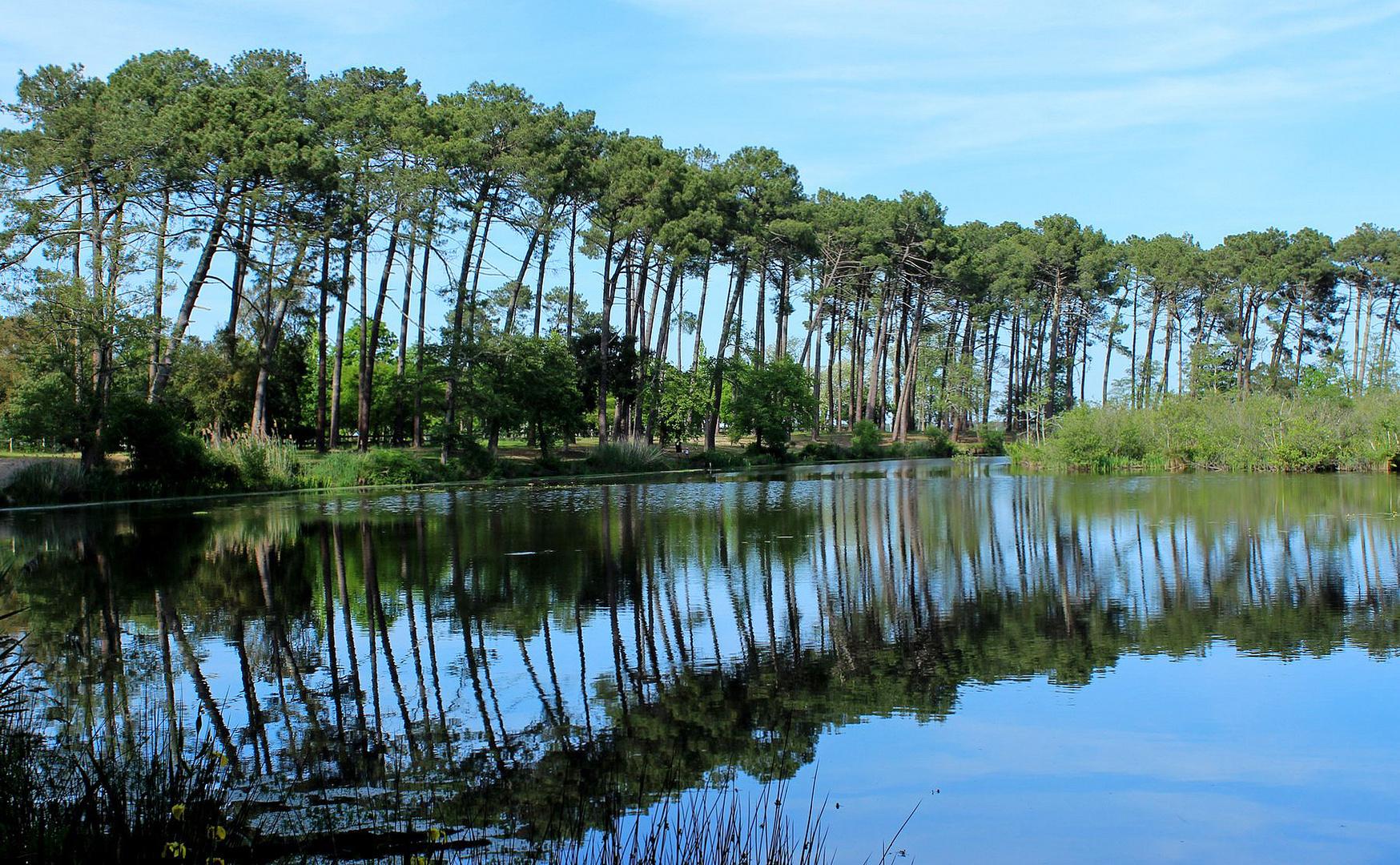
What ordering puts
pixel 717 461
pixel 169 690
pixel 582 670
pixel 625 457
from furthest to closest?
pixel 717 461, pixel 625 457, pixel 582 670, pixel 169 690

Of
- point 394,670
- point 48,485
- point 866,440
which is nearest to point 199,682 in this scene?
point 394,670

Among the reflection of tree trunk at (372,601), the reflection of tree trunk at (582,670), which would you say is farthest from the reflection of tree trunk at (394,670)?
the reflection of tree trunk at (582,670)

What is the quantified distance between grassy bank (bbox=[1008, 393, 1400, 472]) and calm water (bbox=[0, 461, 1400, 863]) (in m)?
23.4

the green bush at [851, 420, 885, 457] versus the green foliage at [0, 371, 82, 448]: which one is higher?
the green foliage at [0, 371, 82, 448]

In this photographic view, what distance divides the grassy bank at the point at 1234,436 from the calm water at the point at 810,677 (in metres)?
23.4

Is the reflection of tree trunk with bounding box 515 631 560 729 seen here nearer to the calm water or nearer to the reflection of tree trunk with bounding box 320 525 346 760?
the calm water

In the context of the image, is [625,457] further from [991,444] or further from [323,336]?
[991,444]

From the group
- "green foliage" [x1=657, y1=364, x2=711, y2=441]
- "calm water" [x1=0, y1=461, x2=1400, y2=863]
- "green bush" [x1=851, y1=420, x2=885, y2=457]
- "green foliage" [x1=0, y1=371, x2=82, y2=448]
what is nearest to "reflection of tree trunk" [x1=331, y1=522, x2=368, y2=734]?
"calm water" [x1=0, y1=461, x2=1400, y2=863]

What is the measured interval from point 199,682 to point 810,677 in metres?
4.26

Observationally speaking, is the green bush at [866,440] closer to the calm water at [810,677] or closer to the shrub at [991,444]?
the shrub at [991,444]

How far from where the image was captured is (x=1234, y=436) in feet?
131

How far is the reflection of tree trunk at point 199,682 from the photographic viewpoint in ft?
20.0

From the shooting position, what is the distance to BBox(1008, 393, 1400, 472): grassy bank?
3731 centimetres

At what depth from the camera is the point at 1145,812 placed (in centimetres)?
514
